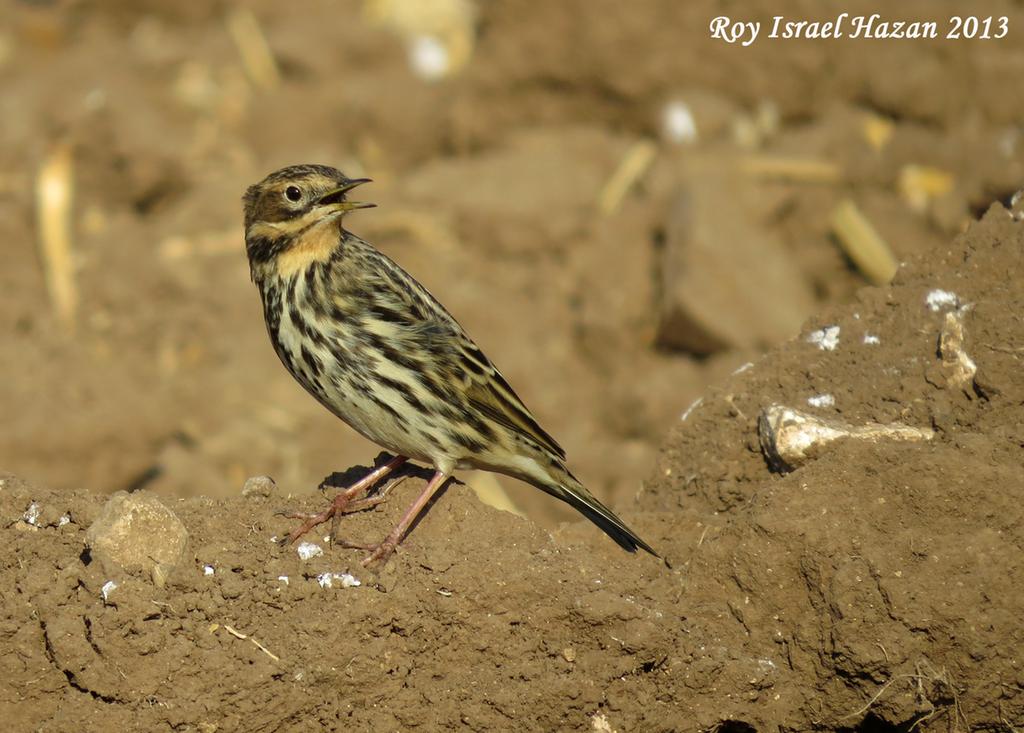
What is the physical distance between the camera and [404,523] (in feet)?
20.8

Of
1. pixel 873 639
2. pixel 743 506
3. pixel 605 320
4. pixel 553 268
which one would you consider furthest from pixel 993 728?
pixel 553 268

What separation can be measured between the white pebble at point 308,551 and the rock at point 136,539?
1.51 feet

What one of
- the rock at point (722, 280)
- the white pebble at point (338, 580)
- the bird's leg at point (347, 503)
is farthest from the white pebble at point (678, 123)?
the white pebble at point (338, 580)

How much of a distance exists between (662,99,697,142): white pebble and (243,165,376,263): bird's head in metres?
7.92

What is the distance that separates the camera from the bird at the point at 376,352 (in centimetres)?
705

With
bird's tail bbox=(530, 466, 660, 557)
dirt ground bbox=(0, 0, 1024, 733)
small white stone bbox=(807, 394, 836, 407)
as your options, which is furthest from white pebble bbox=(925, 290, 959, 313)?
bird's tail bbox=(530, 466, 660, 557)

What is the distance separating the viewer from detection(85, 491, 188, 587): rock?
5781 millimetres

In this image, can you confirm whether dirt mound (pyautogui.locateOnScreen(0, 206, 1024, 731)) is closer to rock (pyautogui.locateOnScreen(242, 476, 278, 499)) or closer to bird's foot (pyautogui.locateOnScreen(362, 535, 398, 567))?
bird's foot (pyautogui.locateOnScreen(362, 535, 398, 567))

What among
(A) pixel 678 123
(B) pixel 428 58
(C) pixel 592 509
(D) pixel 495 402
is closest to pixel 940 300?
(C) pixel 592 509

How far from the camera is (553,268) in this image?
14.3 metres

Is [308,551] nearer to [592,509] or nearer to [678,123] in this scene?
[592,509]

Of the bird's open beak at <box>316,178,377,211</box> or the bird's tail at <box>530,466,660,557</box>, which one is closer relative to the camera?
the bird's tail at <box>530,466,660,557</box>

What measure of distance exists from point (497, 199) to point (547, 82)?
5.33 feet

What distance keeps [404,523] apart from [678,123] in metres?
9.37
